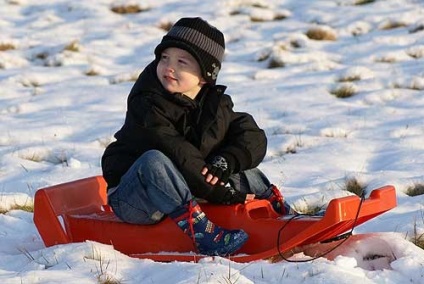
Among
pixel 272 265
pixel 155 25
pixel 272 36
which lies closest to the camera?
pixel 272 265

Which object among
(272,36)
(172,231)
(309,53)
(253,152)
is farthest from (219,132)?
(272,36)

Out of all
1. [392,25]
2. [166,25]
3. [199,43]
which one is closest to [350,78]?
[392,25]

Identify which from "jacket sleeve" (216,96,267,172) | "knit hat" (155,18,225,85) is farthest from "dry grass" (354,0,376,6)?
"knit hat" (155,18,225,85)

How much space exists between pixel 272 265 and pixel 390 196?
63 centimetres

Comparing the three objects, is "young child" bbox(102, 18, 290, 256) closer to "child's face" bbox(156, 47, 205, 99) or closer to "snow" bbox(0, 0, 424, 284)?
"child's face" bbox(156, 47, 205, 99)

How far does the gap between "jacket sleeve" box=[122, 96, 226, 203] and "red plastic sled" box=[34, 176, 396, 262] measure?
0.10 m

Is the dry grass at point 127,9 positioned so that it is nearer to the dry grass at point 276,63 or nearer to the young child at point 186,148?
the dry grass at point 276,63

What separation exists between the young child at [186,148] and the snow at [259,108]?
0.76ft

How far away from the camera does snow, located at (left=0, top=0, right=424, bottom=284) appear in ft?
11.7

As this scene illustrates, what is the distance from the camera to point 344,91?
7848 millimetres

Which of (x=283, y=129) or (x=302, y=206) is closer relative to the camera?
(x=302, y=206)

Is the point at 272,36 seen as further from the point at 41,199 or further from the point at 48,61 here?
the point at 41,199

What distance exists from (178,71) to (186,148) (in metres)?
0.38

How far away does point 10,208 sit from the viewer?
486 cm
